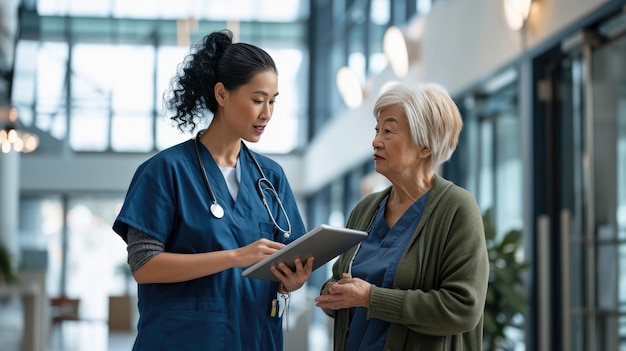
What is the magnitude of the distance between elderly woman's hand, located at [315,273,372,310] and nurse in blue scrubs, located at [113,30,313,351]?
78mm

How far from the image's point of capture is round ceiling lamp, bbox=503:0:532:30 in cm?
529

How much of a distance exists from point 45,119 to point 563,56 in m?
14.4

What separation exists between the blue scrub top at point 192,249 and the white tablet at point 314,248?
110 millimetres

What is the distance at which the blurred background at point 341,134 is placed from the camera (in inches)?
193

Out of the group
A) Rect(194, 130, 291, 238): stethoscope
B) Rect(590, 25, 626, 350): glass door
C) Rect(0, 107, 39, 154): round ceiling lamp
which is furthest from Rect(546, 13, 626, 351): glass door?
Rect(0, 107, 39, 154): round ceiling lamp

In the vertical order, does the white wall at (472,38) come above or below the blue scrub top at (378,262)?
above

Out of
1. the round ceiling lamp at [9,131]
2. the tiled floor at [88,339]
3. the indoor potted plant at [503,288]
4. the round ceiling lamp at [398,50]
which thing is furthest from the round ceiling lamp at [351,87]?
the indoor potted plant at [503,288]

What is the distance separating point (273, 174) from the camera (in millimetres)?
2402

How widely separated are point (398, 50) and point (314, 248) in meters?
6.33

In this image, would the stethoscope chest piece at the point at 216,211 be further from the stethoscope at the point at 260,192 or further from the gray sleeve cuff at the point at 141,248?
the gray sleeve cuff at the point at 141,248

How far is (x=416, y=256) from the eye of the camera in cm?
210

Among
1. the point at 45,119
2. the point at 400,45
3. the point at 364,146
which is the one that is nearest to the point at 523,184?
the point at 400,45

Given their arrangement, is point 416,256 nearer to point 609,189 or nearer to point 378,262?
point 378,262

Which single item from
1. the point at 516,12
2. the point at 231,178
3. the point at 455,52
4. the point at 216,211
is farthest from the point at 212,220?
the point at 455,52
